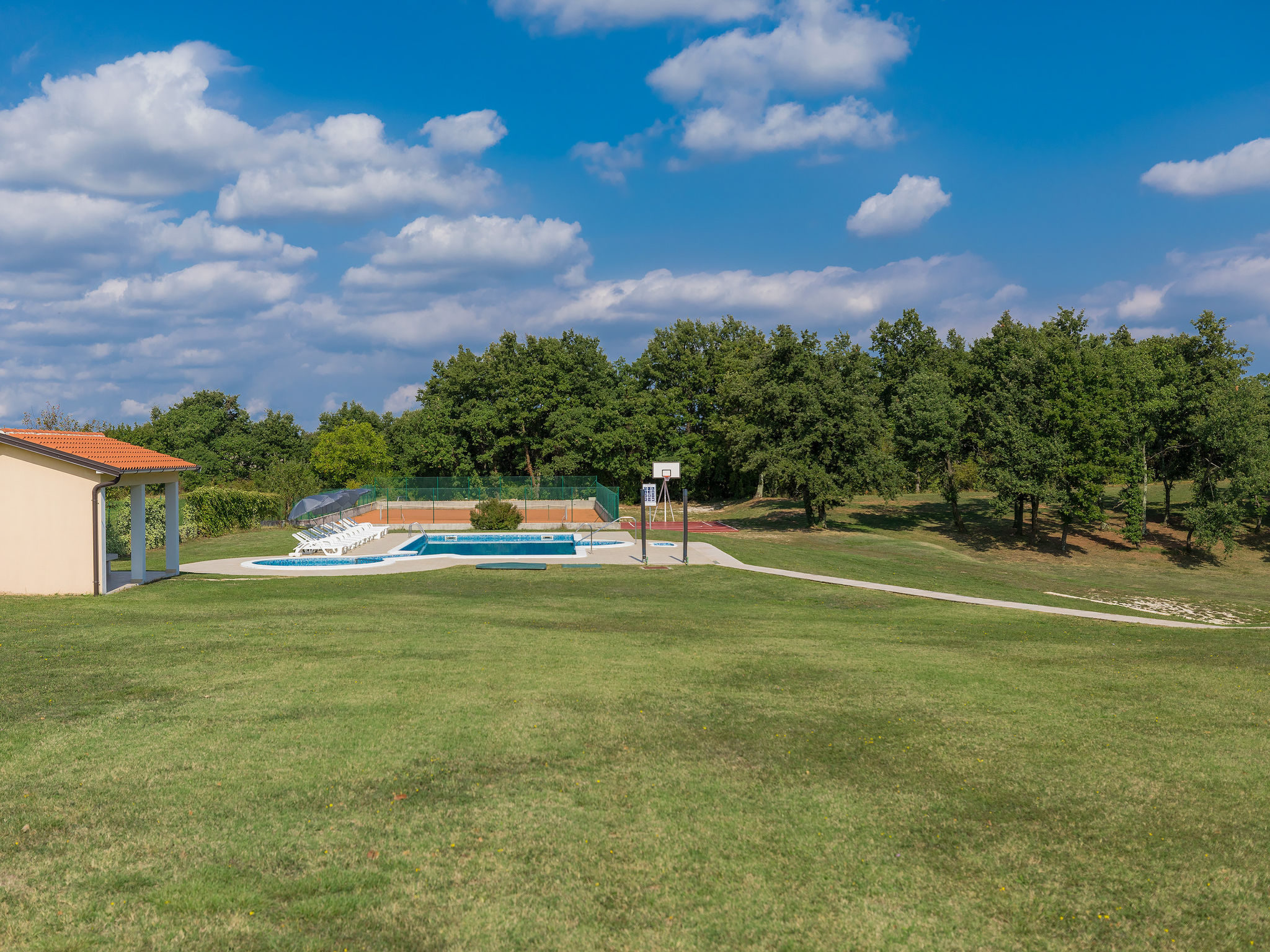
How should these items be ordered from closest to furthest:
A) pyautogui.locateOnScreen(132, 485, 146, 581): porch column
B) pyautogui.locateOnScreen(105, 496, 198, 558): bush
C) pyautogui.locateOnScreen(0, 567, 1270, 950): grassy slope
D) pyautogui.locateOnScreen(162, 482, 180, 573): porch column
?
pyautogui.locateOnScreen(0, 567, 1270, 950): grassy slope
pyautogui.locateOnScreen(132, 485, 146, 581): porch column
pyautogui.locateOnScreen(162, 482, 180, 573): porch column
pyautogui.locateOnScreen(105, 496, 198, 558): bush

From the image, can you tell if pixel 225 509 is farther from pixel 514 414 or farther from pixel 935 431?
pixel 935 431

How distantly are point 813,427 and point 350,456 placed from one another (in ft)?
124

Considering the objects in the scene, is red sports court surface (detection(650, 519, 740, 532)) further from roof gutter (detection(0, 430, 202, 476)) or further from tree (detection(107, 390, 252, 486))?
tree (detection(107, 390, 252, 486))

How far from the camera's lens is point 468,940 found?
15.0ft

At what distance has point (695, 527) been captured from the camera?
41.7 meters

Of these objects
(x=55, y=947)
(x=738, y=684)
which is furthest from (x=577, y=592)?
(x=55, y=947)

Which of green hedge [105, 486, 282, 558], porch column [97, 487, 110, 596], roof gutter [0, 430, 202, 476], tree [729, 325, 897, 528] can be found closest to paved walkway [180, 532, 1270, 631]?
porch column [97, 487, 110, 596]

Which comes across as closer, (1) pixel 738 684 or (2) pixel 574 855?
(2) pixel 574 855

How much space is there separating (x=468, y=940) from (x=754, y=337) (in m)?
65.5

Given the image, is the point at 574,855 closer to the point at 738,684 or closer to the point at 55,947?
the point at 55,947

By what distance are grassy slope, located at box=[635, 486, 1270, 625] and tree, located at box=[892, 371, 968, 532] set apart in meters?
3.76

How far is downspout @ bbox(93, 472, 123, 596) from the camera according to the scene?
57.0 feet

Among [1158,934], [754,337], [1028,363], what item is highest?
[754,337]

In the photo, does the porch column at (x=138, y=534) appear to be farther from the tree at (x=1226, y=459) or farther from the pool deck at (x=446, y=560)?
the tree at (x=1226, y=459)
